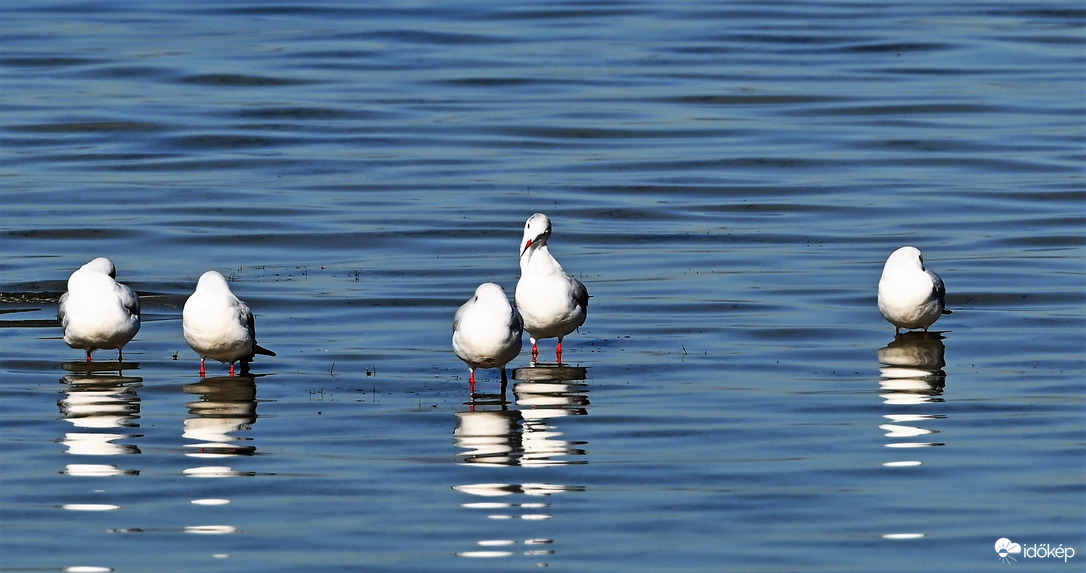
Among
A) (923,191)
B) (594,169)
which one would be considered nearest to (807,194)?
(923,191)

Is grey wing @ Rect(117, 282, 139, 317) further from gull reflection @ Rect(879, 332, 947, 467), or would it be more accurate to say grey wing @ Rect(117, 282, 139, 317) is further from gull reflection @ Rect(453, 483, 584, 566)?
gull reflection @ Rect(879, 332, 947, 467)

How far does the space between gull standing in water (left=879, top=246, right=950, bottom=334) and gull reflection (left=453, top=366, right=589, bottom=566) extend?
301 centimetres

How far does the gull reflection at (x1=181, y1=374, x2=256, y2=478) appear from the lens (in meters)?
11.3

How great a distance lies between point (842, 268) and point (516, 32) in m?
24.0

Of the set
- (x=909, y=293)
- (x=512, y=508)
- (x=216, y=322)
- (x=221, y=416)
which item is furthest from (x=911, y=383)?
(x=216, y=322)

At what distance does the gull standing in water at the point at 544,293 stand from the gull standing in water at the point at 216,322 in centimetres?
235

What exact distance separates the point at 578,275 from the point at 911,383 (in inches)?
247

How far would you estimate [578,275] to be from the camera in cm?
1909

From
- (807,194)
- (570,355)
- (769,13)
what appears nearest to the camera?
(570,355)

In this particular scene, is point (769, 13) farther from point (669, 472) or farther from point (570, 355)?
point (669, 472)

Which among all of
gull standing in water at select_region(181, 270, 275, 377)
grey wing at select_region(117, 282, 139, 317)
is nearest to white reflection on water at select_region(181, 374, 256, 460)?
gull standing in water at select_region(181, 270, 275, 377)

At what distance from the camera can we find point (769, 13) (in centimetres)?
4481

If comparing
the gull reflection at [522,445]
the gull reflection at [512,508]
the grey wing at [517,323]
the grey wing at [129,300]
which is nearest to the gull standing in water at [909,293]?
the gull reflection at [522,445]

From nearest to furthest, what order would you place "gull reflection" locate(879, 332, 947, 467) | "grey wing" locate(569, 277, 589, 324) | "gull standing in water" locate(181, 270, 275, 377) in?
"gull reflection" locate(879, 332, 947, 467) → "gull standing in water" locate(181, 270, 275, 377) → "grey wing" locate(569, 277, 589, 324)
